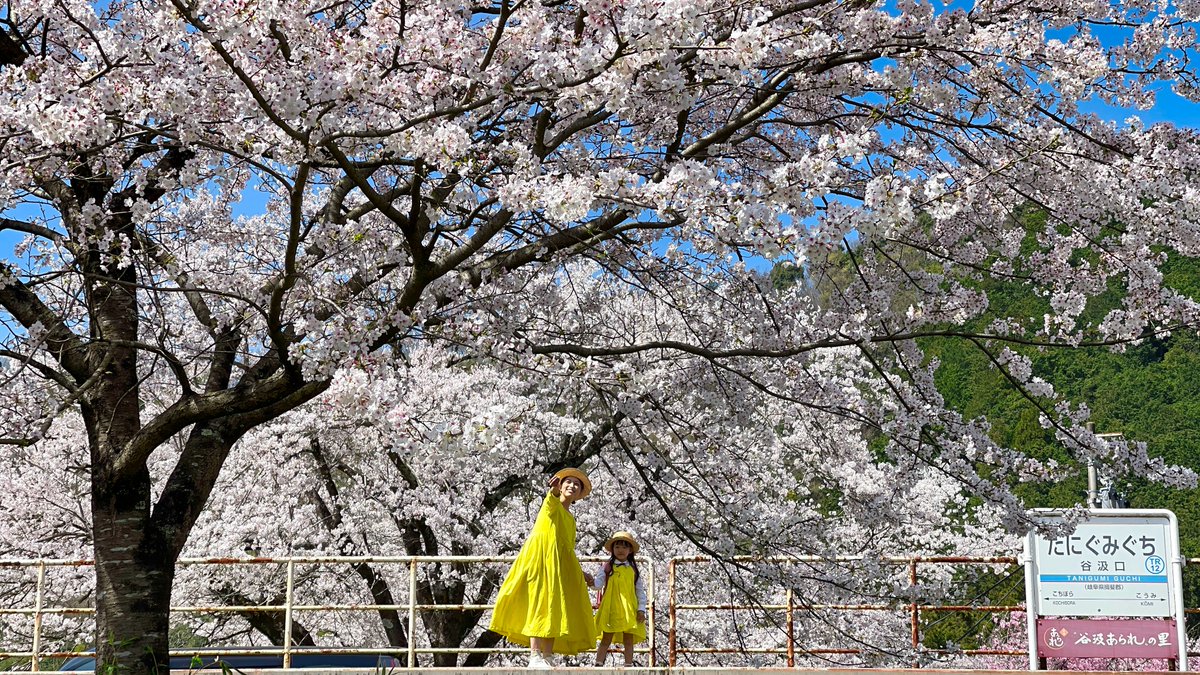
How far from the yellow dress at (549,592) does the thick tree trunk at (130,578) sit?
206 cm

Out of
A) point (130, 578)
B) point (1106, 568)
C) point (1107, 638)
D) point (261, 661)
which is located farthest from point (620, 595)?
point (261, 661)

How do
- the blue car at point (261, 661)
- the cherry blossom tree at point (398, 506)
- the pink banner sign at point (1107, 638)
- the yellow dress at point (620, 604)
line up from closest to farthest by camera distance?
1. the yellow dress at point (620, 604)
2. the pink banner sign at point (1107, 638)
3. the blue car at point (261, 661)
4. the cherry blossom tree at point (398, 506)

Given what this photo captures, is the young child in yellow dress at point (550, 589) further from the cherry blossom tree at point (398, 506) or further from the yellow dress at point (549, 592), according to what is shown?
the cherry blossom tree at point (398, 506)

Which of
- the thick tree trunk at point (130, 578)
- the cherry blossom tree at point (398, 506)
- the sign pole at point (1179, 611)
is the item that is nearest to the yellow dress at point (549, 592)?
the thick tree trunk at point (130, 578)

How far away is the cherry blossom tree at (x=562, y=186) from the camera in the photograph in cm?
497

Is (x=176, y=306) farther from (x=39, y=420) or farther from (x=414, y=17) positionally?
(x=414, y=17)

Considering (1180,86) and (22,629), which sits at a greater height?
(1180,86)

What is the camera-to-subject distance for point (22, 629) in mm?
16656

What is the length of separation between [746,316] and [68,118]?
5255 millimetres

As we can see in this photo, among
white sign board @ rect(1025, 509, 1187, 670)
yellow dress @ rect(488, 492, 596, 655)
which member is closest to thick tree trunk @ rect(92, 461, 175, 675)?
yellow dress @ rect(488, 492, 596, 655)

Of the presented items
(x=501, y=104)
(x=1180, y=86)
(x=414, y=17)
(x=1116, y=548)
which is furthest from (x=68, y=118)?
(x=1116, y=548)

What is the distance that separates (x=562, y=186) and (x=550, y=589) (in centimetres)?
355

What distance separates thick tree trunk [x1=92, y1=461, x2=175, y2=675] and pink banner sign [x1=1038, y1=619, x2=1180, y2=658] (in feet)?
23.6

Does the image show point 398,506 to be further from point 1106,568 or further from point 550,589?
point 1106,568
